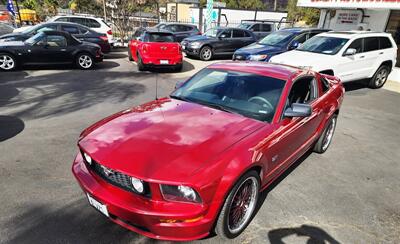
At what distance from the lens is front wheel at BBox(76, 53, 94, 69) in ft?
36.3

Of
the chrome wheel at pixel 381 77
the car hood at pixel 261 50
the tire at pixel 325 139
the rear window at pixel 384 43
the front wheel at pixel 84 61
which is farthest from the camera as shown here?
the car hood at pixel 261 50

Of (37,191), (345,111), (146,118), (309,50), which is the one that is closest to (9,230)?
(37,191)

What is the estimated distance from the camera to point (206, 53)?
15.0 m

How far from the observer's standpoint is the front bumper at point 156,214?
2.43m

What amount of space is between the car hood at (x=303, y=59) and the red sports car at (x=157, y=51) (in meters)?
3.93

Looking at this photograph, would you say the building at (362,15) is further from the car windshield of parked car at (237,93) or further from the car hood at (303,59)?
the car windshield of parked car at (237,93)

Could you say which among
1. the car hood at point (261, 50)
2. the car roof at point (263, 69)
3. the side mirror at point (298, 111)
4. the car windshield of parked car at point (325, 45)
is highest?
the car roof at point (263, 69)

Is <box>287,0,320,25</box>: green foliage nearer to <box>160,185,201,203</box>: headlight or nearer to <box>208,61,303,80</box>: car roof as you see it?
<box>208,61,303,80</box>: car roof

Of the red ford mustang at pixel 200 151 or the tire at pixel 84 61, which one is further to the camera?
the tire at pixel 84 61

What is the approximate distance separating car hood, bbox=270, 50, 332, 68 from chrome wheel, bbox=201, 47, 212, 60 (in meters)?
6.19

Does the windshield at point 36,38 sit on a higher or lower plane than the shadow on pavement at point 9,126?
higher

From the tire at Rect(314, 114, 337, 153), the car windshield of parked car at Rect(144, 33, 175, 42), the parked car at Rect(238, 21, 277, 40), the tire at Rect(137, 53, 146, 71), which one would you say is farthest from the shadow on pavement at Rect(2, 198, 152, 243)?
the parked car at Rect(238, 21, 277, 40)

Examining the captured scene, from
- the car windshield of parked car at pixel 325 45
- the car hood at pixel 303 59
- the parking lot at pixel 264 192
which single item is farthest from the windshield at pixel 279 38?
the parking lot at pixel 264 192

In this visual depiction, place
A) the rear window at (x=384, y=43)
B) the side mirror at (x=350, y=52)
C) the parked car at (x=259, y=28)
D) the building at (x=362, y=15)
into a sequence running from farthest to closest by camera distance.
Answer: the parked car at (x=259, y=28)
the building at (x=362, y=15)
the rear window at (x=384, y=43)
the side mirror at (x=350, y=52)
